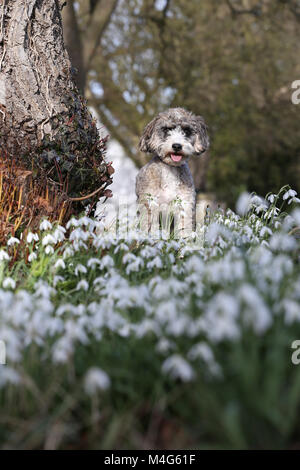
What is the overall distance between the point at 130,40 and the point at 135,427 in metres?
18.5

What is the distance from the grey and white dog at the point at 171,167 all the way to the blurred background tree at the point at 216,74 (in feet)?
37.6

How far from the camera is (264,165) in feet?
67.7

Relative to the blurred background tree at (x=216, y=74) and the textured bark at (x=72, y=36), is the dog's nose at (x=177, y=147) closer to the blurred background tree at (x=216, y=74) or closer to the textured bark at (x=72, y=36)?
the textured bark at (x=72, y=36)

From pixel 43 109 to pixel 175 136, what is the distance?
1559 millimetres

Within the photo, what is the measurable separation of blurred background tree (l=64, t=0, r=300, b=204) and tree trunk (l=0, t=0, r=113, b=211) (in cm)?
1194

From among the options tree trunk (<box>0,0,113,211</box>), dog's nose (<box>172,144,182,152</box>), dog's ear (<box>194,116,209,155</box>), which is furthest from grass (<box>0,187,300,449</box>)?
dog's ear (<box>194,116,209,155</box>)

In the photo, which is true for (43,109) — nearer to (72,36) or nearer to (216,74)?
(72,36)

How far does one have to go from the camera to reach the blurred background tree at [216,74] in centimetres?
1903

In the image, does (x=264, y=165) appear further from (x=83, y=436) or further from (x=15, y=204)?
(x=83, y=436)

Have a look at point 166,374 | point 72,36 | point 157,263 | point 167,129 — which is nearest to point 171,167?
point 167,129

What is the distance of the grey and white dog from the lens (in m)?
6.71

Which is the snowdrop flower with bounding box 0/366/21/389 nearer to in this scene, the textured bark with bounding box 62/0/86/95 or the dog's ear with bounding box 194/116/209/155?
the dog's ear with bounding box 194/116/209/155

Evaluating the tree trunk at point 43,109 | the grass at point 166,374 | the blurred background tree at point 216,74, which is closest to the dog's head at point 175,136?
the tree trunk at point 43,109
